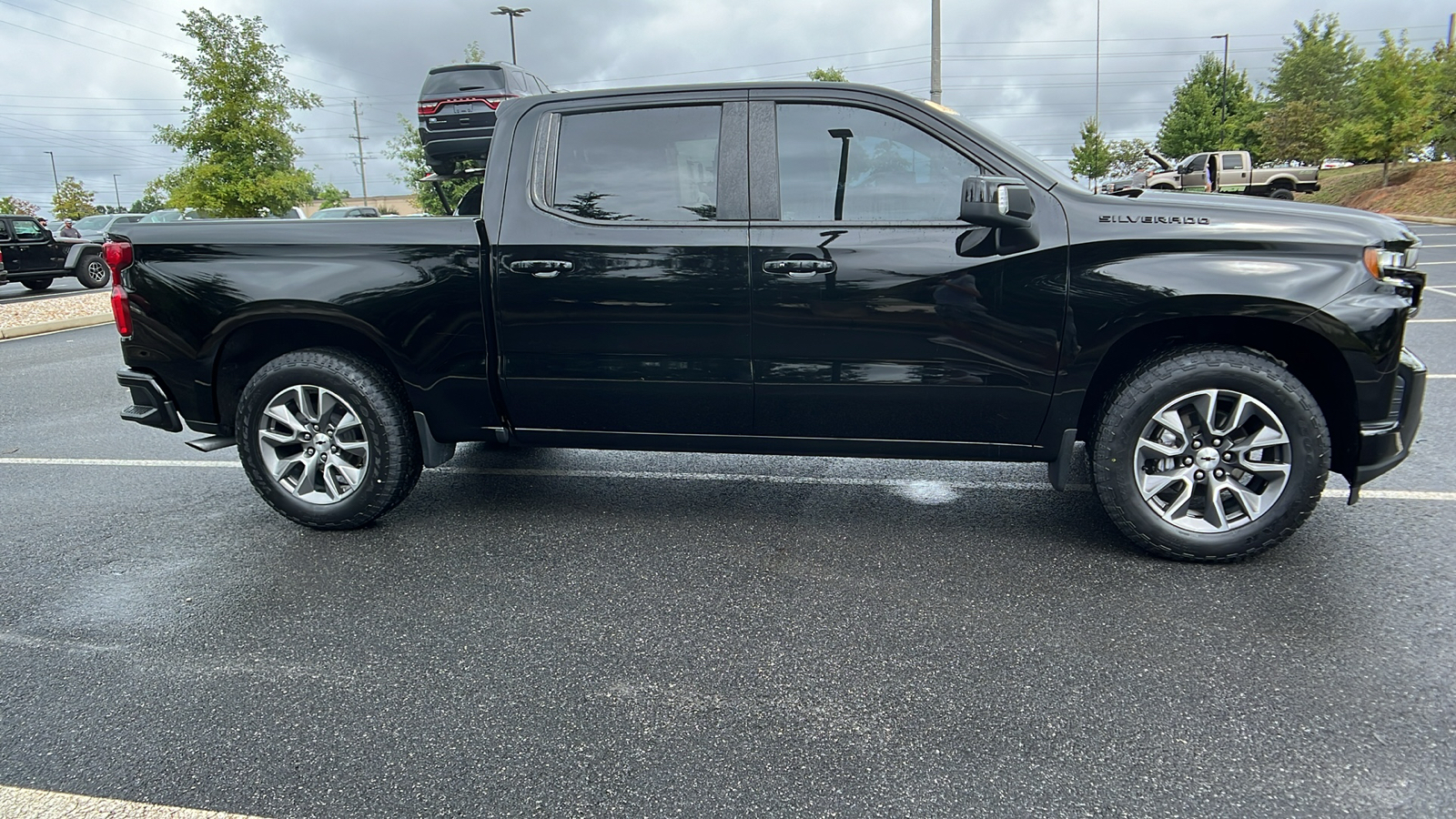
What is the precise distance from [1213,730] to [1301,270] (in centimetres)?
181

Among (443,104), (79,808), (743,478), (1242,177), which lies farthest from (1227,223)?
(1242,177)

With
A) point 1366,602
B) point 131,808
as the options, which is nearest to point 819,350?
point 1366,602

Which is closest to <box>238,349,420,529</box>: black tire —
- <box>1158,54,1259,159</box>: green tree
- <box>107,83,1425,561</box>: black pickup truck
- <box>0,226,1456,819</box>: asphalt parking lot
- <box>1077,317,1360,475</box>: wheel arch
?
<box>107,83,1425,561</box>: black pickup truck

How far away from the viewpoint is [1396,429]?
3402mm

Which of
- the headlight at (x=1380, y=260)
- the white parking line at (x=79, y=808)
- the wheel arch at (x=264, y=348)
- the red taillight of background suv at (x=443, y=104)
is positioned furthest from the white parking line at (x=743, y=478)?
the red taillight of background suv at (x=443, y=104)

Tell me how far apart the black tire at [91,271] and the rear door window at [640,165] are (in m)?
18.6

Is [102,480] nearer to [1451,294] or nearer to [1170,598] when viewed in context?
[1170,598]

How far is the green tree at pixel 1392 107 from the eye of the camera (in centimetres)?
3042

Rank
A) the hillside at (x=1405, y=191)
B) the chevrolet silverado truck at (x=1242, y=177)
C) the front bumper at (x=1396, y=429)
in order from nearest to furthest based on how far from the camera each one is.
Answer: the front bumper at (x=1396, y=429), the hillside at (x=1405, y=191), the chevrolet silverado truck at (x=1242, y=177)

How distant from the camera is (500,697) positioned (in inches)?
106

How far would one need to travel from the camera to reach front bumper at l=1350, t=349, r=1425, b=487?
3381 millimetres

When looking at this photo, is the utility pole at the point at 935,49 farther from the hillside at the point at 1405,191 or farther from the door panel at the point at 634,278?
the hillside at the point at 1405,191

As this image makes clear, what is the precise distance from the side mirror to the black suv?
514 centimetres

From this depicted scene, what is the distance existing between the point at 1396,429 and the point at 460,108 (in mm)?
7009
